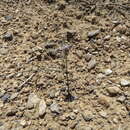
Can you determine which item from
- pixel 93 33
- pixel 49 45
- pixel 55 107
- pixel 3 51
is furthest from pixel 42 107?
pixel 93 33

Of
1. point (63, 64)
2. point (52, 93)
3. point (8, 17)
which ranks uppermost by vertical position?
point (8, 17)

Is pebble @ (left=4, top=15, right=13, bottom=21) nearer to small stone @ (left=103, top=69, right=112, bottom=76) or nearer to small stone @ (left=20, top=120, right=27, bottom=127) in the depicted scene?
small stone @ (left=103, top=69, right=112, bottom=76)

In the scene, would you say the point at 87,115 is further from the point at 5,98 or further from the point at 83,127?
the point at 5,98

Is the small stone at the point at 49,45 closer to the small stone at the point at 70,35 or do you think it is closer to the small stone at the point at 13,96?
the small stone at the point at 70,35

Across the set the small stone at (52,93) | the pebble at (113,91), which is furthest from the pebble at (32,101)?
the pebble at (113,91)

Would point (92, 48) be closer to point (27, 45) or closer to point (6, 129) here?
point (27, 45)

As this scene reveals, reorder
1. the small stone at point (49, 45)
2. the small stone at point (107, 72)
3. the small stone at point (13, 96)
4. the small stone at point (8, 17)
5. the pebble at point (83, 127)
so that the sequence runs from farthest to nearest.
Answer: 1. the small stone at point (8, 17)
2. the small stone at point (49, 45)
3. the small stone at point (107, 72)
4. the small stone at point (13, 96)
5. the pebble at point (83, 127)

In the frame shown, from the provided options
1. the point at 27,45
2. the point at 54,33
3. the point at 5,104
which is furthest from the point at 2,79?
the point at 54,33
